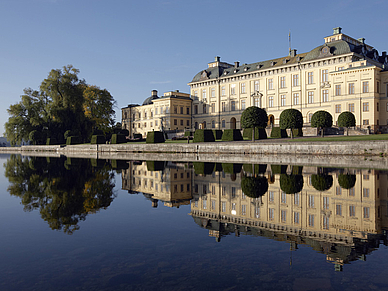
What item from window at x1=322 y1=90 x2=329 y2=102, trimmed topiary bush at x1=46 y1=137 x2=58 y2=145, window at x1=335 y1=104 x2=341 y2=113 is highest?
window at x1=322 y1=90 x2=329 y2=102

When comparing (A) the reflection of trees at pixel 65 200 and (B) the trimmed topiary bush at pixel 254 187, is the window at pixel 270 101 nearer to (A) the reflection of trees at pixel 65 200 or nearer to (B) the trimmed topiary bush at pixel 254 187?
(B) the trimmed topiary bush at pixel 254 187

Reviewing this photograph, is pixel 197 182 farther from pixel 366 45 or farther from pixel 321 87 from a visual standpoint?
pixel 366 45

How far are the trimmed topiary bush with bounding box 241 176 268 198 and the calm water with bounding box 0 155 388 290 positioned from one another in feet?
0.47

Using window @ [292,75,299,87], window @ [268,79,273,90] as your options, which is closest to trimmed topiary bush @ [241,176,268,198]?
window @ [292,75,299,87]

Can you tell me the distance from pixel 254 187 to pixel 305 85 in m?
44.4

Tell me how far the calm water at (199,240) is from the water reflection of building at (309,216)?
0.02m

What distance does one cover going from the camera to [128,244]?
4848 millimetres

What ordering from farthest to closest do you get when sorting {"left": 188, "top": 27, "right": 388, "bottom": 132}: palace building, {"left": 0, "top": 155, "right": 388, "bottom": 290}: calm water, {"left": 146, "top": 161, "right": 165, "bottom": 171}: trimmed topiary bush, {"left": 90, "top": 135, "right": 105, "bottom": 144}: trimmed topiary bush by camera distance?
{"left": 90, "top": 135, "right": 105, "bottom": 144}: trimmed topiary bush, {"left": 188, "top": 27, "right": 388, "bottom": 132}: palace building, {"left": 146, "top": 161, "right": 165, "bottom": 171}: trimmed topiary bush, {"left": 0, "top": 155, "right": 388, "bottom": 290}: calm water

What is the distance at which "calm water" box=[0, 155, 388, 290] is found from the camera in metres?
3.59

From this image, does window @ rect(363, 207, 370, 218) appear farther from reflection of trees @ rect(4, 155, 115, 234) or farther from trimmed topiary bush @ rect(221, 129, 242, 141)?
trimmed topiary bush @ rect(221, 129, 242, 141)

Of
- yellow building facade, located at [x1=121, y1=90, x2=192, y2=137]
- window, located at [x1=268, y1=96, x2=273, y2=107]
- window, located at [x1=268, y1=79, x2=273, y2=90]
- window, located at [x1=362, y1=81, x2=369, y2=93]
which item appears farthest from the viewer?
yellow building facade, located at [x1=121, y1=90, x2=192, y2=137]

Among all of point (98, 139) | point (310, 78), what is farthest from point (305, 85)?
point (98, 139)

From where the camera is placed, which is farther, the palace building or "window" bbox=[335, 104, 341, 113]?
"window" bbox=[335, 104, 341, 113]

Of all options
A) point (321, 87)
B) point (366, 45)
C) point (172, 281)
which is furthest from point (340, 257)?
point (366, 45)
